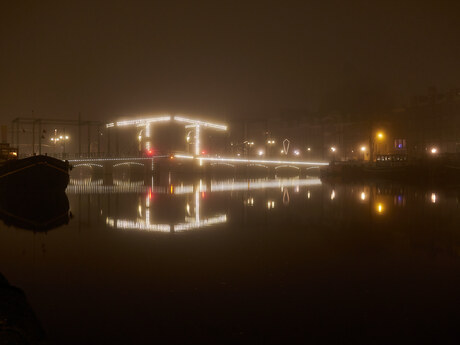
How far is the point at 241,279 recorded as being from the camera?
8.16 metres

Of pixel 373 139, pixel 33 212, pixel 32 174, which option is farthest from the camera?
pixel 373 139

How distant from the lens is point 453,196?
25.2m

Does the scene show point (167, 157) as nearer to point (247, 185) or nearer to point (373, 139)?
point (247, 185)

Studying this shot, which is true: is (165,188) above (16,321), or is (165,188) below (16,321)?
below

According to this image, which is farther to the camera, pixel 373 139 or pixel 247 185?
pixel 373 139

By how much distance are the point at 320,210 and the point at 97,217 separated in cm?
951

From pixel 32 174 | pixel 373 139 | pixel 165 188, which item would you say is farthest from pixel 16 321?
pixel 373 139

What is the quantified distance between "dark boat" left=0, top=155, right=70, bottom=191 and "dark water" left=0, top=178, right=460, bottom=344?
1401 centimetres

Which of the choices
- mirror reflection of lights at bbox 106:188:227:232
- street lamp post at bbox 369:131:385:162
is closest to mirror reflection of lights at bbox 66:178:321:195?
mirror reflection of lights at bbox 106:188:227:232

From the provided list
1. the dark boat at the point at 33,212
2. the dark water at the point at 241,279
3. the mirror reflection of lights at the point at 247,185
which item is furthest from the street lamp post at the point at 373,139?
the dark boat at the point at 33,212

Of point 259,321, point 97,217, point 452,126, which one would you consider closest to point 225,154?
point 452,126

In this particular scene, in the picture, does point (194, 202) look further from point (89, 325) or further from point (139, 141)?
point (139, 141)

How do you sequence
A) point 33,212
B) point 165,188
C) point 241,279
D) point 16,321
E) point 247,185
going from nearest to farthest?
point 16,321
point 241,279
point 33,212
point 165,188
point 247,185

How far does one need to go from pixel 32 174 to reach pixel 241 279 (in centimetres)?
2444
